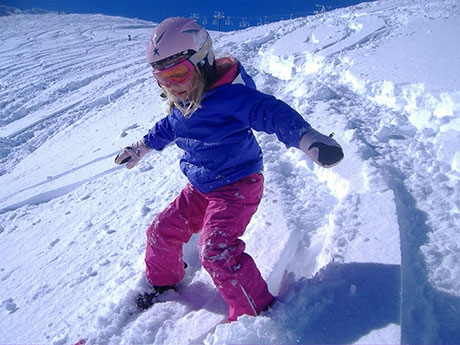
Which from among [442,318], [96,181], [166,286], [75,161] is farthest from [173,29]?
[75,161]

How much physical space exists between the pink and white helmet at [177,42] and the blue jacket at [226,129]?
21 centimetres

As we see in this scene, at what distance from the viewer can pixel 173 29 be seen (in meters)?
1.82

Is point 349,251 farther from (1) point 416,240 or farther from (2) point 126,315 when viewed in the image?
(2) point 126,315

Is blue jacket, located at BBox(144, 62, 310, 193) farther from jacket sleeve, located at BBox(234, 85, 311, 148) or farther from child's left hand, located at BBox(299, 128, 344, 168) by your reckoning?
child's left hand, located at BBox(299, 128, 344, 168)

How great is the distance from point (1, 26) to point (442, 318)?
27.8m

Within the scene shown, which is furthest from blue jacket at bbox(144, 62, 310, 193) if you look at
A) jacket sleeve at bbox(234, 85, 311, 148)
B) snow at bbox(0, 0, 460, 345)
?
snow at bbox(0, 0, 460, 345)

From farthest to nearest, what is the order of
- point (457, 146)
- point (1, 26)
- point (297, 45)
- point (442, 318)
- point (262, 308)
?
point (1, 26)
point (297, 45)
point (457, 146)
point (262, 308)
point (442, 318)

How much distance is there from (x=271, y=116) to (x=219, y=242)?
63 centimetres

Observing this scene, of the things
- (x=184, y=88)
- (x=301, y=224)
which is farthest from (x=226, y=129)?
(x=301, y=224)

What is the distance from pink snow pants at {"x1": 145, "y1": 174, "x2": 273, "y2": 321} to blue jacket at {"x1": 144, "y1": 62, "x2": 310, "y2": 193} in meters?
0.08

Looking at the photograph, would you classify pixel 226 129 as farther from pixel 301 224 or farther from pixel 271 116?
pixel 301 224

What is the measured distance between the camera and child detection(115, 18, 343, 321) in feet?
5.48

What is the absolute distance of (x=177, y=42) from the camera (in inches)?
70.7

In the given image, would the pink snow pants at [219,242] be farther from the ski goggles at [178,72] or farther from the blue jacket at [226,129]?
the ski goggles at [178,72]
